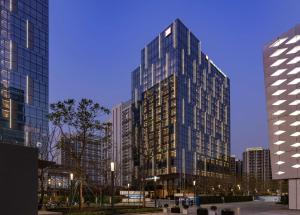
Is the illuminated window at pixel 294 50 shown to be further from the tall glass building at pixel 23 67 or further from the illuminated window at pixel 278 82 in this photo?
the tall glass building at pixel 23 67

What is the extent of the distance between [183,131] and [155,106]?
19005 millimetres

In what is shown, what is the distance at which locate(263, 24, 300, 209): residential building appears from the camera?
171 feet

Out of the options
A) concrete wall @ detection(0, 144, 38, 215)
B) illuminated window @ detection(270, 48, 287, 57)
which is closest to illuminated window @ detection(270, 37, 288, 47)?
illuminated window @ detection(270, 48, 287, 57)

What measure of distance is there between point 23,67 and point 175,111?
57506 millimetres

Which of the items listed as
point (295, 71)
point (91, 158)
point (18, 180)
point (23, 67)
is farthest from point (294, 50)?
point (23, 67)

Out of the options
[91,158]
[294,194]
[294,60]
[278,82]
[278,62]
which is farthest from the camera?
[91,158]

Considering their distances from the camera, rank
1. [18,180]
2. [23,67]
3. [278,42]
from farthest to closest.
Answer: [23,67] < [278,42] < [18,180]

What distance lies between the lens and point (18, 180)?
1555 cm

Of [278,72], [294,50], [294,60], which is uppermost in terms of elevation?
[294,50]

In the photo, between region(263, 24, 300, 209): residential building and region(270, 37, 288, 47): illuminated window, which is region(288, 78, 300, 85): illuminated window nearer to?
region(263, 24, 300, 209): residential building

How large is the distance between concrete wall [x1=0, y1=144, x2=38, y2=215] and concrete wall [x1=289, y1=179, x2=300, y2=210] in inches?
1658

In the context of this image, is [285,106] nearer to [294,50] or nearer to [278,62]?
[278,62]

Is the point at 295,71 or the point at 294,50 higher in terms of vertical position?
the point at 294,50

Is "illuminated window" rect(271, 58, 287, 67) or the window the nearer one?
the window
